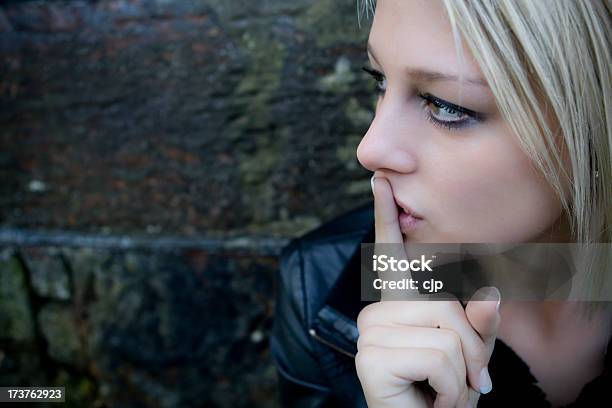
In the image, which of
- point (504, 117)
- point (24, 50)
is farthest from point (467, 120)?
point (24, 50)

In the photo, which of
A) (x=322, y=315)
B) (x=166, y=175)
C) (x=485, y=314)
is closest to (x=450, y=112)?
(x=485, y=314)

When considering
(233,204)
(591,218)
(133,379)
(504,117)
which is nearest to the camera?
(504,117)

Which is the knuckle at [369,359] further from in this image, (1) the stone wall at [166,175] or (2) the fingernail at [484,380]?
(1) the stone wall at [166,175]

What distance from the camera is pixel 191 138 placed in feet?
8.02

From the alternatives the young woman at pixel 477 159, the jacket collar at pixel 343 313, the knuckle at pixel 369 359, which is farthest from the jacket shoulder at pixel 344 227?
the knuckle at pixel 369 359

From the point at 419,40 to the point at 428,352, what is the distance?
59 cm

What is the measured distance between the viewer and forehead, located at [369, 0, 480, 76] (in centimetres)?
119

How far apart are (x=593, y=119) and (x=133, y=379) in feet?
6.95

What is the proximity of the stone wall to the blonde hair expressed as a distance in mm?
1145

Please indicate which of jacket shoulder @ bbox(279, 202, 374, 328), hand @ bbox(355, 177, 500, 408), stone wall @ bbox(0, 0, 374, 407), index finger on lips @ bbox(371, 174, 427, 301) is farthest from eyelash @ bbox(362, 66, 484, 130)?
stone wall @ bbox(0, 0, 374, 407)

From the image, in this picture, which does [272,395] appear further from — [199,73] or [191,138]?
[199,73]

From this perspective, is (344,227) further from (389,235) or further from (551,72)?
(551,72)

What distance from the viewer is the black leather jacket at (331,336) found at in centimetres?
149

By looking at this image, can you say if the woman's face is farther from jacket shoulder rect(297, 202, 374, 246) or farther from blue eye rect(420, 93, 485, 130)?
jacket shoulder rect(297, 202, 374, 246)
